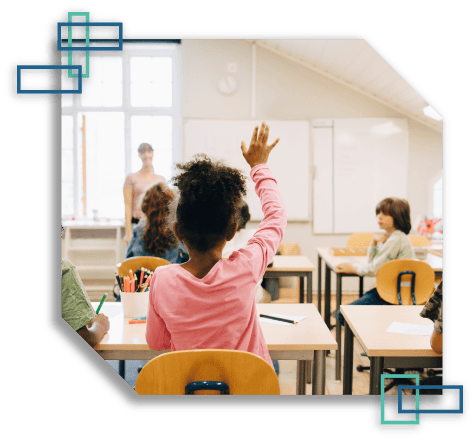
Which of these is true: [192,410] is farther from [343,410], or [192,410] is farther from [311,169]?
[311,169]

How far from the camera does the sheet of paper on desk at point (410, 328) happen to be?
151 cm

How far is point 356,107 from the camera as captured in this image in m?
4.59

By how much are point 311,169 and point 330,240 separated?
32.2 inches

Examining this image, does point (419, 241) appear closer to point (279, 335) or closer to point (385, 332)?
point (385, 332)

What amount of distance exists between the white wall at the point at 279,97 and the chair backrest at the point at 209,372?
3877 millimetres

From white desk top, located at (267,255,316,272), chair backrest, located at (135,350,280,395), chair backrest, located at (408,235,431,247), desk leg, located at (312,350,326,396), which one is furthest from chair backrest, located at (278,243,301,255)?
chair backrest, located at (135,350,280,395)

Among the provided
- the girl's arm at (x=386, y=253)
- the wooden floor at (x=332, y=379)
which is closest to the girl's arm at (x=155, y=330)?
the wooden floor at (x=332, y=379)

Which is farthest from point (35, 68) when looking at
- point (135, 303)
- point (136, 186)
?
point (136, 186)

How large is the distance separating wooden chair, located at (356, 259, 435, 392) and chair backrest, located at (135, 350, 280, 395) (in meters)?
1.58

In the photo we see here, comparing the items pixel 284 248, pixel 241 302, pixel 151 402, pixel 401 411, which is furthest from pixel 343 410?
pixel 284 248

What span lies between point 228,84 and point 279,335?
3.62 metres

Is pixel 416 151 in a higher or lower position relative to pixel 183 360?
higher

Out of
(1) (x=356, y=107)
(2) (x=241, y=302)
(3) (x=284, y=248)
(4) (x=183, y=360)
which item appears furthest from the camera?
(1) (x=356, y=107)

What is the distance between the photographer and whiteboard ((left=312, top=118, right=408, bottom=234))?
4609mm
